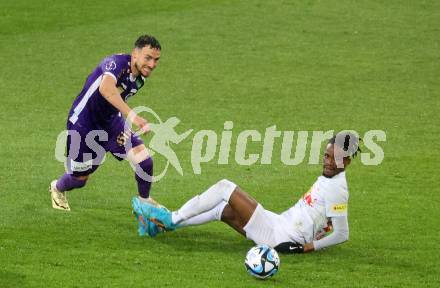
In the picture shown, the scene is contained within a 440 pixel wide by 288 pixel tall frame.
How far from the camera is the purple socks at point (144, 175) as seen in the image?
41.3ft

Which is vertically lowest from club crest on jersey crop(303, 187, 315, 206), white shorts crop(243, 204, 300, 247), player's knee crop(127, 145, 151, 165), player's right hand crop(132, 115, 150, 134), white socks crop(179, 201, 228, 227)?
white shorts crop(243, 204, 300, 247)

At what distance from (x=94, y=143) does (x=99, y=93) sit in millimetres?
658

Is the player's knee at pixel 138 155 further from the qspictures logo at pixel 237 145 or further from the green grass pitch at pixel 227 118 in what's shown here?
the qspictures logo at pixel 237 145

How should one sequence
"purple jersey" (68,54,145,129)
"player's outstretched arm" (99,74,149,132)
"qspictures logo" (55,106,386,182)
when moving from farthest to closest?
"qspictures logo" (55,106,386,182) < "purple jersey" (68,54,145,129) < "player's outstretched arm" (99,74,149,132)

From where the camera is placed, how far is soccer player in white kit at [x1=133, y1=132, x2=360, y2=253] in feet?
36.2

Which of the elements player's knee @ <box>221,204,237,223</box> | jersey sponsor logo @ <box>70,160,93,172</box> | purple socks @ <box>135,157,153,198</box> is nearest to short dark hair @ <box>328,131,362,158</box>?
player's knee @ <box>221,204,237,223</box>

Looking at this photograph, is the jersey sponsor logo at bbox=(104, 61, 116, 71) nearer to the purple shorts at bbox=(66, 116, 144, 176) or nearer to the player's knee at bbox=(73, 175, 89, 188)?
the purple shorts at bbox=(66, 116, 144, 176)

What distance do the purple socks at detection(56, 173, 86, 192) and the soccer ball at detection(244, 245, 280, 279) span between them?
3337mm

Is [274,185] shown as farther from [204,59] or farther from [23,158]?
[204,59]

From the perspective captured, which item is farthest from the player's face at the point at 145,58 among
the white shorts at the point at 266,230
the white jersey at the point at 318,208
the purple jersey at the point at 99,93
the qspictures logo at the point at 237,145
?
the qspictures logo at the point at 237,145

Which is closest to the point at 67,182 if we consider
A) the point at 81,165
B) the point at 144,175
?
the point at 81,165

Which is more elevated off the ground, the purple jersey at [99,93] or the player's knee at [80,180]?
the purple jersey at [99,93]

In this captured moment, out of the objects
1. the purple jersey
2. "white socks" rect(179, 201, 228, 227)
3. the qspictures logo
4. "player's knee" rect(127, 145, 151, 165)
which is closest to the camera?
"white socks" rect(179, 201, 228, 227)

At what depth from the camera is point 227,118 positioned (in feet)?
58.4
